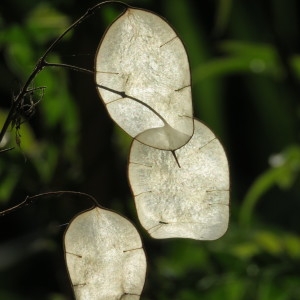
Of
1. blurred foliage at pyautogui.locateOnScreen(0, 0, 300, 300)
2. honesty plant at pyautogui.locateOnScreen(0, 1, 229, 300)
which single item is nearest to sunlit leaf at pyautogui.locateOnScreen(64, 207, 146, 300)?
honesty plant at pyautogui.locateOnScreen(0, 1, 229, 300)

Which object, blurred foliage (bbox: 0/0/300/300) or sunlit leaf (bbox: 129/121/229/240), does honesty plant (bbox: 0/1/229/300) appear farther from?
blurred foliage (bbox: 0/0/300/300)

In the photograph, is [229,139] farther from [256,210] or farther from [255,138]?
[256,210]

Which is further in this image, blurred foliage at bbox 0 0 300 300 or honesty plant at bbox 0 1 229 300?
blurred foliage at bbox 0 0 300 300

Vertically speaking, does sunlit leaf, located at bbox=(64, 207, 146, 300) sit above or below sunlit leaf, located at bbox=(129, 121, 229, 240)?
below

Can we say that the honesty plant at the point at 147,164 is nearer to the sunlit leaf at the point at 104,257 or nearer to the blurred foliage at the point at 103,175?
the sunlit leaf at the point at 104,257

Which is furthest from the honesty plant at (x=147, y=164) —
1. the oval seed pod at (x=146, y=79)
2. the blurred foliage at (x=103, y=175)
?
the blurred foliage at (x=103, y=175)

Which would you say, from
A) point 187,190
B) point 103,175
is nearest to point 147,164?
point 187,190
